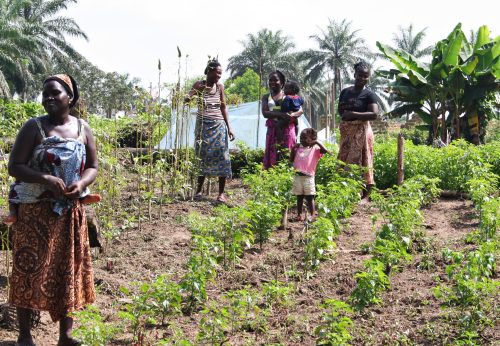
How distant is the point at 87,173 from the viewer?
3.41 meters

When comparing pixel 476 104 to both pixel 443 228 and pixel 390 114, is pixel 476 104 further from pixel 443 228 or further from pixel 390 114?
pixel 443 228

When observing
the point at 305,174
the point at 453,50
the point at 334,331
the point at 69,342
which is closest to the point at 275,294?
the point at 334,331

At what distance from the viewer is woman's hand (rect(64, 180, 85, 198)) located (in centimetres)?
325

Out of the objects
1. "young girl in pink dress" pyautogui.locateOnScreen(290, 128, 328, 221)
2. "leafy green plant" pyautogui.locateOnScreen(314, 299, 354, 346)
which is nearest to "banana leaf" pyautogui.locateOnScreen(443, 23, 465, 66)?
"young girl in pink dress" pyautogui.locateOnScreen(290, 128, 328, 221)

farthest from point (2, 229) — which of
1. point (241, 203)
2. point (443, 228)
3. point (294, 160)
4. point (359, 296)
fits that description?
point (443, 228)

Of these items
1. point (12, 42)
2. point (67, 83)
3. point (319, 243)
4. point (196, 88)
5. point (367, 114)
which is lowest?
point (319, 243)

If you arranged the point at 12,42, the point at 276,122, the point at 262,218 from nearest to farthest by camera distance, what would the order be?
the point at 262,218 → the point at 276,122 → the point at 12,42

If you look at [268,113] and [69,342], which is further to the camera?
[268,113]

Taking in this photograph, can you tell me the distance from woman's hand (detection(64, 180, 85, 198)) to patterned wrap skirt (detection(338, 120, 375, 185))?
494 centimetres

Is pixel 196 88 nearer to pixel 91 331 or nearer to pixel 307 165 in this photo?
pixel 307 165

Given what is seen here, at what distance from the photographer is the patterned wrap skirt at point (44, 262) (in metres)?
3.20

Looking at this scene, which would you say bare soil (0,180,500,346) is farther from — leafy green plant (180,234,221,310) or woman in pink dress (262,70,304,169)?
woman in pink dress (262,70,304,169)

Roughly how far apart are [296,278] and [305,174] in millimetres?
1880

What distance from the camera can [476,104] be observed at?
50.8ft
